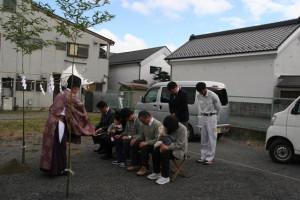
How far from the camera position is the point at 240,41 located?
50.4 feet

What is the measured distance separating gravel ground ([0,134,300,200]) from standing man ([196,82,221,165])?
28cm

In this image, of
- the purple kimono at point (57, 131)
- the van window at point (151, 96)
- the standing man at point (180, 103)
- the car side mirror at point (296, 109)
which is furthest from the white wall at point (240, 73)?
the purple kimono at point (57, 131)

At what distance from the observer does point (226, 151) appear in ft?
23.9

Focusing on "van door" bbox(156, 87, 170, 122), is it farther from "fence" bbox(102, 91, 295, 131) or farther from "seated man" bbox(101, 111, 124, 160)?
"seated man" bbox(101, 111, 124, 160)

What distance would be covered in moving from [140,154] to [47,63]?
15249mm

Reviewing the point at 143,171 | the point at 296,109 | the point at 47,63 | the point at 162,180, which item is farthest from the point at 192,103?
the point at 47,63

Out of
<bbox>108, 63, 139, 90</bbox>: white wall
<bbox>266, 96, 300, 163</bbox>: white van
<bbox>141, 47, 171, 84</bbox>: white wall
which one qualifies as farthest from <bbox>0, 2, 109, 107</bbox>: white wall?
<bbox>266, 96, 300, 163</bbox>: white van

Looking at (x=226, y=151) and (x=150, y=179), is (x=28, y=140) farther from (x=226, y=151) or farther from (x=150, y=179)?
(x=226, y=151)

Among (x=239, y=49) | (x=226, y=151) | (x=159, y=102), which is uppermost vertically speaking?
(x=239, y=49)

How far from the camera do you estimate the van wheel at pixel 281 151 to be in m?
5.88

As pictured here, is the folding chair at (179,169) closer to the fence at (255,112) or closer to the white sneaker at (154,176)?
the white sneaker at (154,176)

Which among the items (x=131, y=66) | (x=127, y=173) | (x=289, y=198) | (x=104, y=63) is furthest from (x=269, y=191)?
(x=131, y=66)

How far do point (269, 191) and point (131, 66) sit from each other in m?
20.8

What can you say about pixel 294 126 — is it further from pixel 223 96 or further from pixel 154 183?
pixel 154 183
